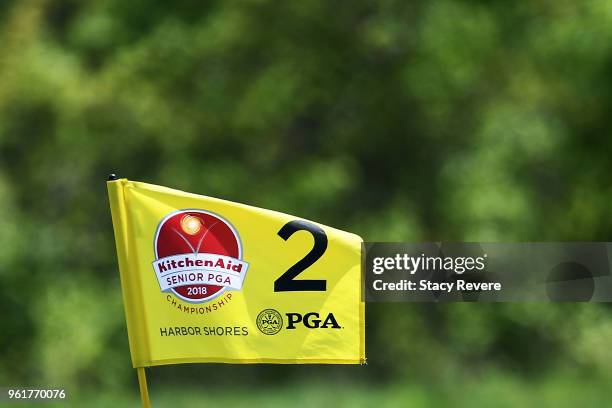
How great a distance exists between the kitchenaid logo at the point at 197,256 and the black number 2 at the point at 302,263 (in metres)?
0.14

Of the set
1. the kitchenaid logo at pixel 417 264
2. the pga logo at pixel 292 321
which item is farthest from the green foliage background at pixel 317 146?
the pga logo at pixel 292 321

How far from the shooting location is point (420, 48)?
7.66 metres

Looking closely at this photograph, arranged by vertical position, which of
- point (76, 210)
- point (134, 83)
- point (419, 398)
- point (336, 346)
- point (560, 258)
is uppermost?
point (134, 83)

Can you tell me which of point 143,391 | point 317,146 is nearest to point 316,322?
point 143,391

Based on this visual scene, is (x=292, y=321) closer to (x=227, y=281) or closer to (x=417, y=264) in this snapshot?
(x=227, y=281)

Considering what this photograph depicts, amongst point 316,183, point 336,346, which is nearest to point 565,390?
point 316,183

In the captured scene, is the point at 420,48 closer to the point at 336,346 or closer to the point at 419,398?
the point at 419,398

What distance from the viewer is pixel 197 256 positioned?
338 centimetres

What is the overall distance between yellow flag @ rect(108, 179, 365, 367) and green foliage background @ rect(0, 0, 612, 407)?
12.4 feet

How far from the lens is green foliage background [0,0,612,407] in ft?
24.4

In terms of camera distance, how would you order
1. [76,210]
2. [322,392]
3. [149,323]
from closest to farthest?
[149,323] < [322,392] < [76,210]

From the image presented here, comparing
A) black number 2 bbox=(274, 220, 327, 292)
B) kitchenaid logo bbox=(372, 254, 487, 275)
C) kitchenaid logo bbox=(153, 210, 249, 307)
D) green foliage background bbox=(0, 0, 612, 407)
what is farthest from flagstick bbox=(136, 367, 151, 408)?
green foliage background bbox=(0, 0, 612, 407)

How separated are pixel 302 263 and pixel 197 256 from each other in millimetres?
351

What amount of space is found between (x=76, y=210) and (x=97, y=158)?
45cm
